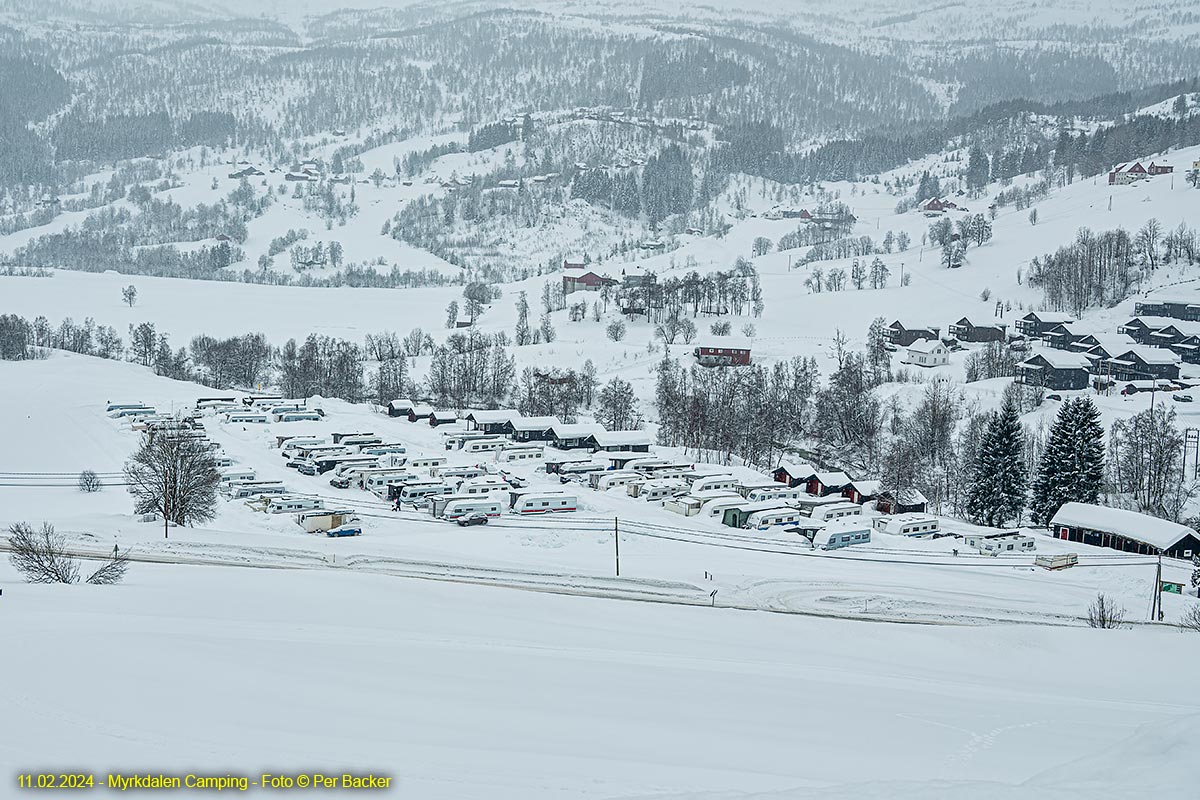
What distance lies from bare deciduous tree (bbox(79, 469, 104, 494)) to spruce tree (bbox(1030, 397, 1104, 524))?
25.8 metres

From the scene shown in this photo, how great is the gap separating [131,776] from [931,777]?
5590 millimetres

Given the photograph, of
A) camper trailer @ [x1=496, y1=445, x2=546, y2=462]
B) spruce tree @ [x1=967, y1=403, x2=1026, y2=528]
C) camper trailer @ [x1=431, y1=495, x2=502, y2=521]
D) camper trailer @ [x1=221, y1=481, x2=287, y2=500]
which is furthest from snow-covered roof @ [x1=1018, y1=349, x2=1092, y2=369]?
camper trailer @ [x1=221, y1=481, x2=287, y2=500]

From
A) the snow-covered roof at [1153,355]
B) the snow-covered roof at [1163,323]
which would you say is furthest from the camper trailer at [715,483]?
the snow-covered roof at [1163,323]

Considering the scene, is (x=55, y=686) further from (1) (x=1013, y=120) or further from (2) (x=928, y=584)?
(1) (x=1013, y=120)

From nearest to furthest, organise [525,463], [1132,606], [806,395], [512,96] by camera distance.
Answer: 1. [1132,606]
2. [525,463]
3. [806,395]
4. [512,96]

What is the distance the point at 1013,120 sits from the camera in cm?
10450

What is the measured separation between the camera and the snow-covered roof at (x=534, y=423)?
110 ft

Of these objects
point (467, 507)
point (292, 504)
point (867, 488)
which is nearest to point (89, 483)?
point (292, 504)

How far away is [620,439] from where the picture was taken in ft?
105

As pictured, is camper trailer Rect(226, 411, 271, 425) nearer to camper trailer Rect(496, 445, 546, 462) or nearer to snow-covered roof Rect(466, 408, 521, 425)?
snow-covered roof Rect(466, 408, 521, 425)

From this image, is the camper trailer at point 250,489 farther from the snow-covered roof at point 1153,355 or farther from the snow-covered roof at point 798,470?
the snow-covered roof at point 1153,355

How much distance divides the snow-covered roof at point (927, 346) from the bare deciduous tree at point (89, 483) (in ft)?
113

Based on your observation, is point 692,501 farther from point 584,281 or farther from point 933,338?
point 584,281

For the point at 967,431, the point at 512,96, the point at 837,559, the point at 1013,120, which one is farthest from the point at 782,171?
the point at 837,559
